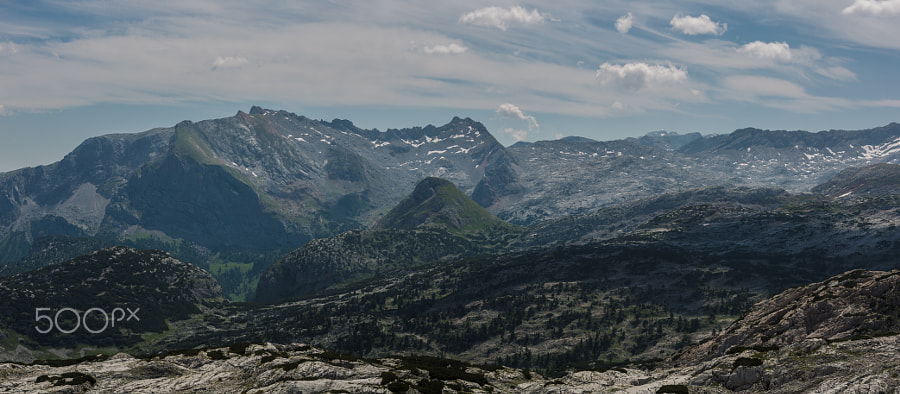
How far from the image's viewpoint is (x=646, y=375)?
81625 mm

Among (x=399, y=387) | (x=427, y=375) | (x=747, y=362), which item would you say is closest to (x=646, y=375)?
(x=747, y=362)

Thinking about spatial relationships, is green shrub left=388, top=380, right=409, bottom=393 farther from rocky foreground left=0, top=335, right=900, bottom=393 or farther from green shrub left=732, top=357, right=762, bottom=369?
green shrub left=732, top=357, right=762, bottom=369

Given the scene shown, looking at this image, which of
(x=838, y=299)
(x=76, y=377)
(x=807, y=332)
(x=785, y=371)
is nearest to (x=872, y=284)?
(x=838, y=299)

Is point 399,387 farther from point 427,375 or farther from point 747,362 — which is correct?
point 747,362

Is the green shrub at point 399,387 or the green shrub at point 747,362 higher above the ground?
the green shrub at point 747,362

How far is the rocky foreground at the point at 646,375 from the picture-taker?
57156mm

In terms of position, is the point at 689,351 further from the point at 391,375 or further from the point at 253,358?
the point at 253,358

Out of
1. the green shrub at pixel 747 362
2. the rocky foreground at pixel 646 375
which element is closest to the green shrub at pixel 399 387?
the rocky foreground at pixel 646 375

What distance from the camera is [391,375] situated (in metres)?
67.0

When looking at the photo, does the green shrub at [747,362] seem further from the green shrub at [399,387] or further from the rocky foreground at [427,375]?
the green shrub at [399,387]

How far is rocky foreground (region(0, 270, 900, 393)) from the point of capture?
5716 cm

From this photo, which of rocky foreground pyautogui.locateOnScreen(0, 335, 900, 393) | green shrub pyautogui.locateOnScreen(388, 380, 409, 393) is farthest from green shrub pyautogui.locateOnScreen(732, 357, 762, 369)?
green shrub pyautogui.locateOnScreen(388, 380, 409, 393)

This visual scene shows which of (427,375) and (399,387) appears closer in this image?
(399,387)

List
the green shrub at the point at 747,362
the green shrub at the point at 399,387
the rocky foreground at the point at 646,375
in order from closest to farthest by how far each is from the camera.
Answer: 1. the rocky foreground at the point at 646,375
2. the green shrub at the point at 747,362
3. the green shrub at the point at 399,387
